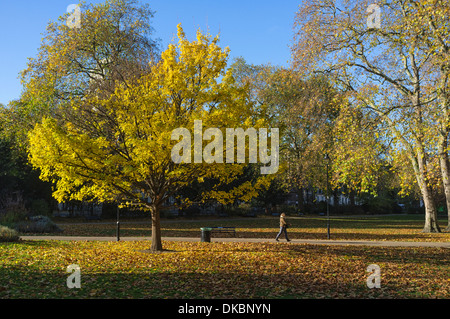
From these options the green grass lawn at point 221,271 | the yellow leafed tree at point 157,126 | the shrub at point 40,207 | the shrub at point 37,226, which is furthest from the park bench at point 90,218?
the yellow leafed tree at point 157,126

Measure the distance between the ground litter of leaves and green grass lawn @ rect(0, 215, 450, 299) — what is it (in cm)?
2

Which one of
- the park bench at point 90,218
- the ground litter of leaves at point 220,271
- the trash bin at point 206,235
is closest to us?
the ground litter of leaves at point 220,271

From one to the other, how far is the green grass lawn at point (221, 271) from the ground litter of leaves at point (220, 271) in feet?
0.07

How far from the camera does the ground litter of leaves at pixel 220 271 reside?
904cm

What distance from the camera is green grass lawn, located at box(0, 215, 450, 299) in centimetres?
904

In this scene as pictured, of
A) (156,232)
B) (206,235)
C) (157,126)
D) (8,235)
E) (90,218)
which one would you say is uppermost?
(157,126)

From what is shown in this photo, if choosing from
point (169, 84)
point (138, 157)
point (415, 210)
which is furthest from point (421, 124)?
point (415, 210)

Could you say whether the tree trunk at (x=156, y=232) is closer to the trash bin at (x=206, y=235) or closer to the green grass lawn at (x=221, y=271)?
the green grass lawn at (x=221, y=271)

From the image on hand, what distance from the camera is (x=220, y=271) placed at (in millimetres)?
11531

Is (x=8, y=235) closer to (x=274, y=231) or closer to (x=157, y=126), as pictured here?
(x=157, y=126)

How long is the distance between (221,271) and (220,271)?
0.03m

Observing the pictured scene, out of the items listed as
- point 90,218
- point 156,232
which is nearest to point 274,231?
point 156,232

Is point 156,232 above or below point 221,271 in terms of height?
above

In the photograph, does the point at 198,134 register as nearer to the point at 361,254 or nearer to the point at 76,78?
the point at 361,254
